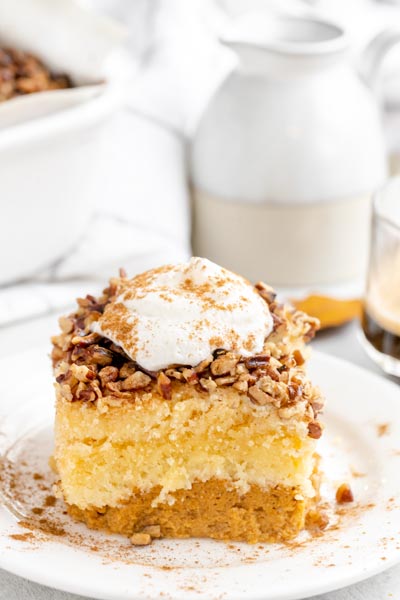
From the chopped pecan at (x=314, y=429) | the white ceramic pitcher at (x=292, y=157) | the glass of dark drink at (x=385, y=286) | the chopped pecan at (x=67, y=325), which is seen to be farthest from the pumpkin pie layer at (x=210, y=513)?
the white ceramic pitcher at (x=292, y=157)

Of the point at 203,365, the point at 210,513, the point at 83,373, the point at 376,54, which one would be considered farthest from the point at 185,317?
the point at 376,54

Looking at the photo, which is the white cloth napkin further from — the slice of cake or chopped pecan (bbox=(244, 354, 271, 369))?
chopped pecan (bbox=(244, 354, 271, 369))

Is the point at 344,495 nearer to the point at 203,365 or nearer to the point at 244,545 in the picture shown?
the point at 244,545

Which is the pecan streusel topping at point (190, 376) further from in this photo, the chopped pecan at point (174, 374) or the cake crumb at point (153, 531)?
the cake crumb at point (153, 531)

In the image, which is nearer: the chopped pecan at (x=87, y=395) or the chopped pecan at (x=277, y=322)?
the chopped pecan at (x=87, y=395)

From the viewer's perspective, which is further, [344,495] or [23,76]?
[23,76]

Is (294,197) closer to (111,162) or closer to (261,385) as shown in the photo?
(111,162)
